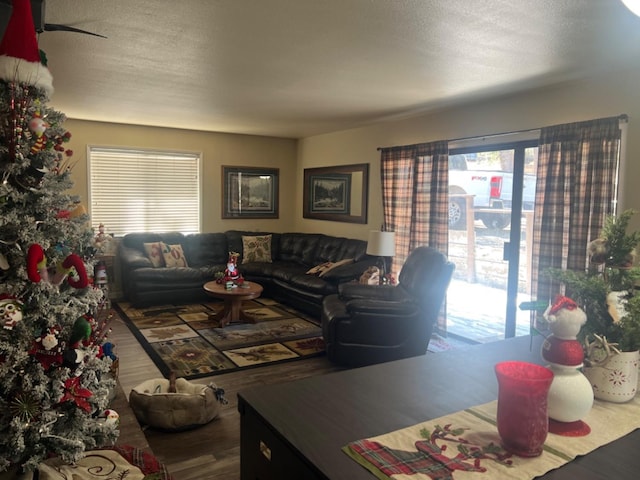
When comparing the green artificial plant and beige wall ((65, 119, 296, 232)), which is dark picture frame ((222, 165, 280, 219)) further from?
the green artificial plant

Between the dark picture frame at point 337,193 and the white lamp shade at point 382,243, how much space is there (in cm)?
116

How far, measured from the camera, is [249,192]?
7730 mm

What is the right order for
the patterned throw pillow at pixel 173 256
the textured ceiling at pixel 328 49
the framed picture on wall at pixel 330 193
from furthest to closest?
the framed picture on wall at pixel 330 193 → the patterned throw pillow at pixel 173 256 → the textured ceiling at pixel 328 49

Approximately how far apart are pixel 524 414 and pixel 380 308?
2916mm

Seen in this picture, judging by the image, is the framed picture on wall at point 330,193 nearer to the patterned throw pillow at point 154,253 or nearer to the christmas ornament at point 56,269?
→ the patterned throw pillow at point 154,253

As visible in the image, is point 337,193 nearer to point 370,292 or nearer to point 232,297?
point 232,297

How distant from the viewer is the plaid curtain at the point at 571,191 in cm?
358

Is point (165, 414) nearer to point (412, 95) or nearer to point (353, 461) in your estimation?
point (353, 461)

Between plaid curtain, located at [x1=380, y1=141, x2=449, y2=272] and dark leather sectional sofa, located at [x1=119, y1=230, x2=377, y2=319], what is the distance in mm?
599

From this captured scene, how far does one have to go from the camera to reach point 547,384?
108 centimetres

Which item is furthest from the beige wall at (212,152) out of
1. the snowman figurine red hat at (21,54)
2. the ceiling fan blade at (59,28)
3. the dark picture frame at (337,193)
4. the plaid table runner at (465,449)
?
the plaid table runner at (465,449)

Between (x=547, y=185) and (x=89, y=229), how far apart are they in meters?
3.64

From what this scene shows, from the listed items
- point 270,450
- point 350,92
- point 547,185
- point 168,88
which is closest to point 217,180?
point 168,88

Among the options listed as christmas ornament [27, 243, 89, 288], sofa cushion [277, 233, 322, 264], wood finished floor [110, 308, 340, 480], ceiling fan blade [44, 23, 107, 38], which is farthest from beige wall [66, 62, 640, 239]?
christmas ornament [27, 243, 89, 288]
